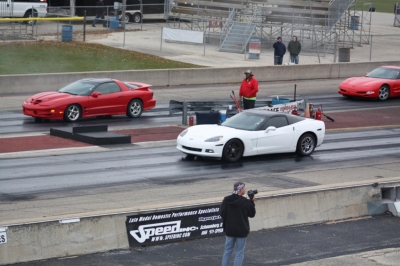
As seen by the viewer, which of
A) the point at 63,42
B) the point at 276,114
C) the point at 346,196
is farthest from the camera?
the point at 63,42

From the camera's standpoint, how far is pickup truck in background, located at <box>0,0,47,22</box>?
45844 millimetres

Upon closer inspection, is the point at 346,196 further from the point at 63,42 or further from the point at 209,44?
the point at 209,44

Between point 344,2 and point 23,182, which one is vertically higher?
point 344,2

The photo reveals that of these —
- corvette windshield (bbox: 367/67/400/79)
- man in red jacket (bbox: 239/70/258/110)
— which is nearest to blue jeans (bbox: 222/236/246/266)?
man in red jacket (bbox: 239/70/258/110)

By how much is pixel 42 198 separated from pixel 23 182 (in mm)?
1576

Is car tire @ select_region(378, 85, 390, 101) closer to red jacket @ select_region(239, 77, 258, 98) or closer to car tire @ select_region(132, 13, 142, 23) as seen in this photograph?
red jacket @ select_region(239, 77, 258, 98)

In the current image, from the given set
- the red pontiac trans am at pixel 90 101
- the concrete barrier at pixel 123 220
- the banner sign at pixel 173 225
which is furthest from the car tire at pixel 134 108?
the banner sign at pixel 173 225

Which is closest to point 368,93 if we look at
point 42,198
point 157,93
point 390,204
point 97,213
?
point 157,93

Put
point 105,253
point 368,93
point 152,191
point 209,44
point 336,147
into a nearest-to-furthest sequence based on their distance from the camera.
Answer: point 105,253, point 152,191, point 336,147, point 368,93, point 209,44

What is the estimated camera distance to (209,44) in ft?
154

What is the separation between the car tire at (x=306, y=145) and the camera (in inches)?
802

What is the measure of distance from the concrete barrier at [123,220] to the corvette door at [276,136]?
4856 mm

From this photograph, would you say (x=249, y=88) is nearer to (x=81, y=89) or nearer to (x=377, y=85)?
(x=81, y=89)

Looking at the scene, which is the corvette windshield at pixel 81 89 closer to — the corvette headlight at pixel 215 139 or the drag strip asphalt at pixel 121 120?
the drag strip asphalt at pixel 121 120
